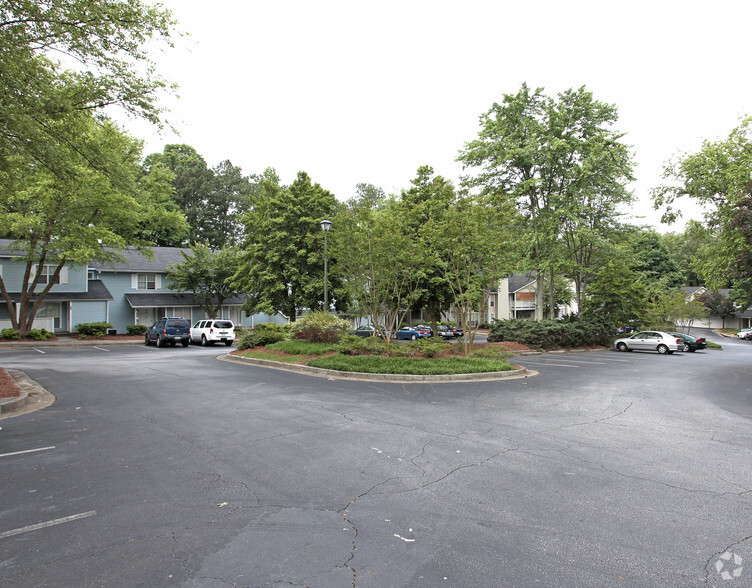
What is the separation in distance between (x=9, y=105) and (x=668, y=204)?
28.6 metres

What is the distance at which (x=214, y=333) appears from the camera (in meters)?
27.9

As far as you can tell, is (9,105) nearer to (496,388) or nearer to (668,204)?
(496,388)

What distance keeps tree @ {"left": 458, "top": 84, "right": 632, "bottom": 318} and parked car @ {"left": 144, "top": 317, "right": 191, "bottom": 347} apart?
67.8ft

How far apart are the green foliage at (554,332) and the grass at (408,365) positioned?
10.1 metres

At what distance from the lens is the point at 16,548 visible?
3.57 meters

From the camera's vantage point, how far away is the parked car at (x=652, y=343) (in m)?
25.8

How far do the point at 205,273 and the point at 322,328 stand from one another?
65.4 feet

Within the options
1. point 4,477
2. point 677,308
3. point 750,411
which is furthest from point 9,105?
point 677,308

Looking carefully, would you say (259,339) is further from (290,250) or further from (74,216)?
(74,216)

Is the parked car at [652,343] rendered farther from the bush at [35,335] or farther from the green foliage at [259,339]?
the bush at [35,335]

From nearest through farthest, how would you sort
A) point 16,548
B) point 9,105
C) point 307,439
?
point 16,548 → point 307,439 → point 9,105

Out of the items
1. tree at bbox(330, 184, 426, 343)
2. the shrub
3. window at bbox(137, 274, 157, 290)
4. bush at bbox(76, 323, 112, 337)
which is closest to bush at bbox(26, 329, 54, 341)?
bush at bbox(76, 323, 112, 337)

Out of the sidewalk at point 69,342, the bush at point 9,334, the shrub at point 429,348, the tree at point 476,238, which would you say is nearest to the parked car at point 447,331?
the tree at point 476,238

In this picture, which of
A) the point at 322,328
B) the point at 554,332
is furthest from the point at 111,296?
the point at 554,332
